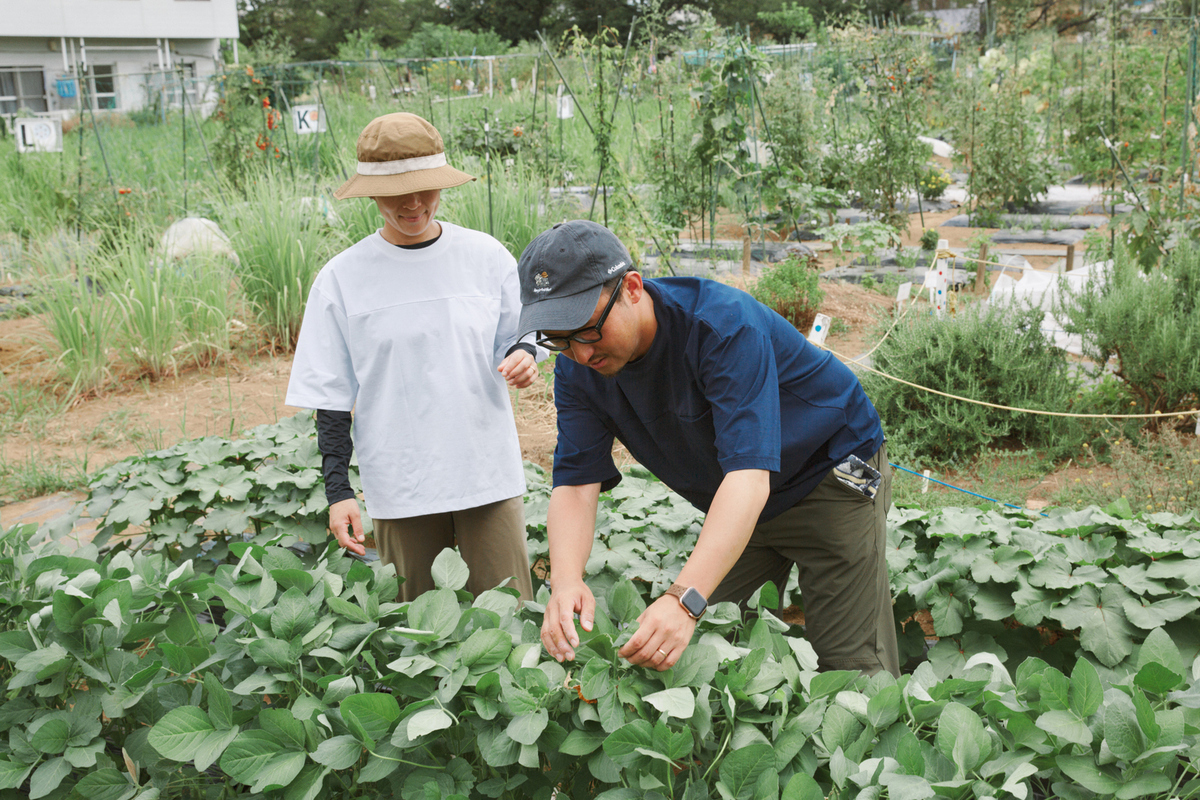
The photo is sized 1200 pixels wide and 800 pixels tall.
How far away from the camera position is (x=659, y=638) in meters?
1.40

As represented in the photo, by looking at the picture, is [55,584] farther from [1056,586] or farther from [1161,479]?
[1161,479]

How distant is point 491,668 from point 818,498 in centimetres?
84

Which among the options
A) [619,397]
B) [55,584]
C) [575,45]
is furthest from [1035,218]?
[55,584]

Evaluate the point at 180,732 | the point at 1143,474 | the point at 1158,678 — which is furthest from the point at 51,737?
the point at 1143,474

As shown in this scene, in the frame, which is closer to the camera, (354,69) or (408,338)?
(408,338)

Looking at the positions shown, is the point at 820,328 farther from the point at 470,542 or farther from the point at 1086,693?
the point at 1086,693

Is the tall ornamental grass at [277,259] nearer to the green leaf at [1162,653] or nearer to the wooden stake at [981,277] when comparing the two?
the wooden stake at [981,277]

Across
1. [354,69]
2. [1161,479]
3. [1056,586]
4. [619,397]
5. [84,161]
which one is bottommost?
[1161,479]

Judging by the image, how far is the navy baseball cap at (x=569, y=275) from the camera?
1527 millimetres

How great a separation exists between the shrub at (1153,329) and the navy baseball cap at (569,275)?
3558mm

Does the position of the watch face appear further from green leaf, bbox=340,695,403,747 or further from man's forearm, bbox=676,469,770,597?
green leaf, bbox=340,695,403,747

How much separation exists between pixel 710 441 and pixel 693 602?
0.45 m

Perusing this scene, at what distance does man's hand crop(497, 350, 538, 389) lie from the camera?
88.1 inches

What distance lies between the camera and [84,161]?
8.91m
